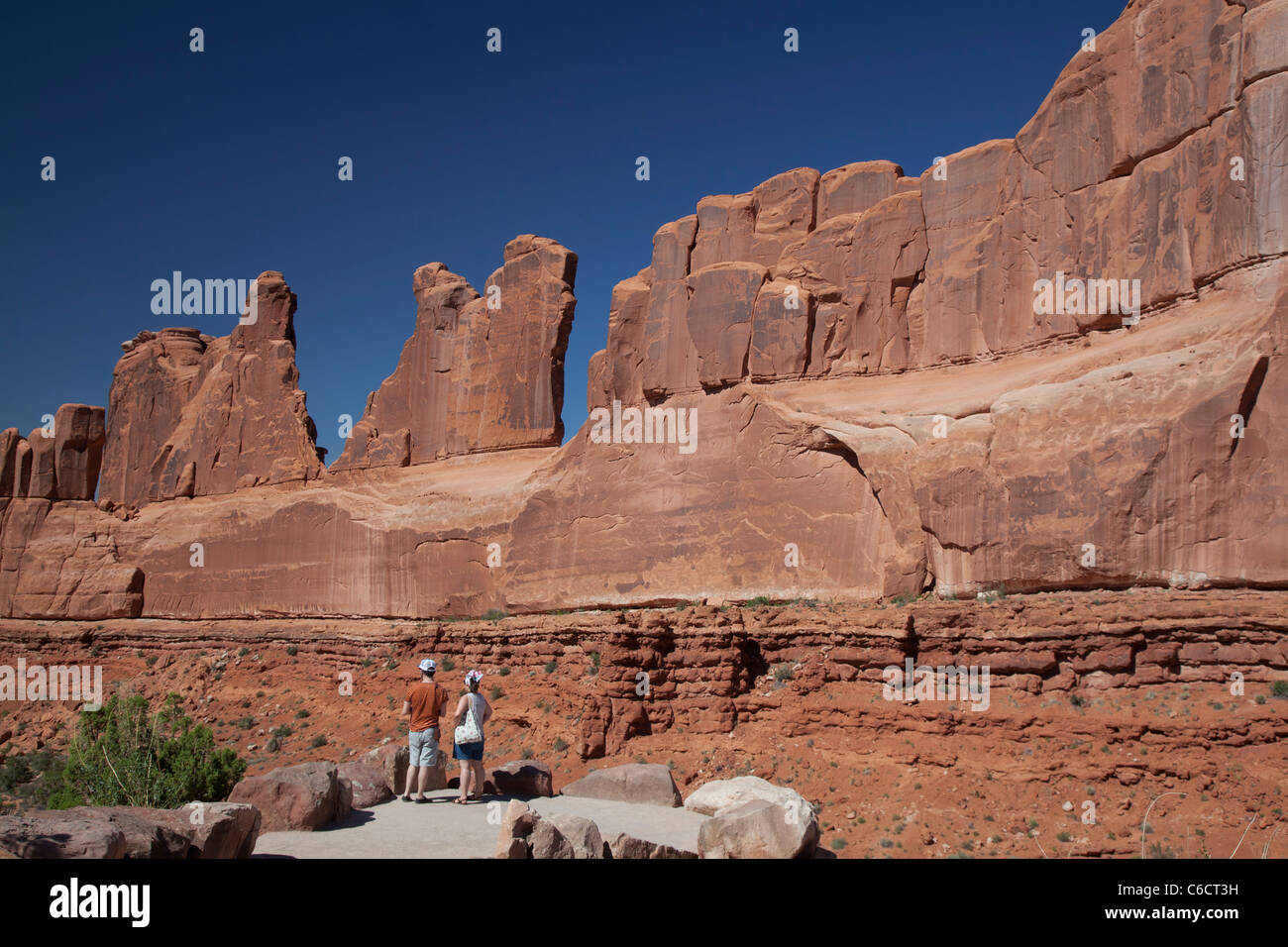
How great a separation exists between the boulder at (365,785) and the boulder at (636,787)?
2.49m

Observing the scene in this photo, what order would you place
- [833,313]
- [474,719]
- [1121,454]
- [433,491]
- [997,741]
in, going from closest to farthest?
[474,719] → [997,741] → [1121,454] → [833,313] → [433,491]

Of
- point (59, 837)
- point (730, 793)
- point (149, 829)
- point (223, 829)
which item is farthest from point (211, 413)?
point (59, 837)

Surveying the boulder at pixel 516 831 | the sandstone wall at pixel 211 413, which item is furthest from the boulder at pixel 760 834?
the sandstone wall at pixel 211 413

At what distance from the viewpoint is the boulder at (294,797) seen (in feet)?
30.5

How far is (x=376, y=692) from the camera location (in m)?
24.1

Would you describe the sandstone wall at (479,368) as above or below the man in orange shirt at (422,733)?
above

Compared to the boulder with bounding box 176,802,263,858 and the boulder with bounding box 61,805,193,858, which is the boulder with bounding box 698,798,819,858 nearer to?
the boulder with bounding box 176,802,263,858

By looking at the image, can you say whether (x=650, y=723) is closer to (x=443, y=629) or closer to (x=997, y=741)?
(x=997, y=741)

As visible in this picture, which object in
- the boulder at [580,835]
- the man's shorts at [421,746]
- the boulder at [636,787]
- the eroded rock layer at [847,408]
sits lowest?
the boulder at [636,787]

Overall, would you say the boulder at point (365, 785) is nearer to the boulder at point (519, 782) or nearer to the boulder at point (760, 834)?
the boulder at point (519, 782)

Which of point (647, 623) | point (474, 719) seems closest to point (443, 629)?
point (647, 623)

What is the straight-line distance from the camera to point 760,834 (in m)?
8.82

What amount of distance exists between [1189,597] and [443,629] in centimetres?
1589

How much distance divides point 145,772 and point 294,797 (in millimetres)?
2290
